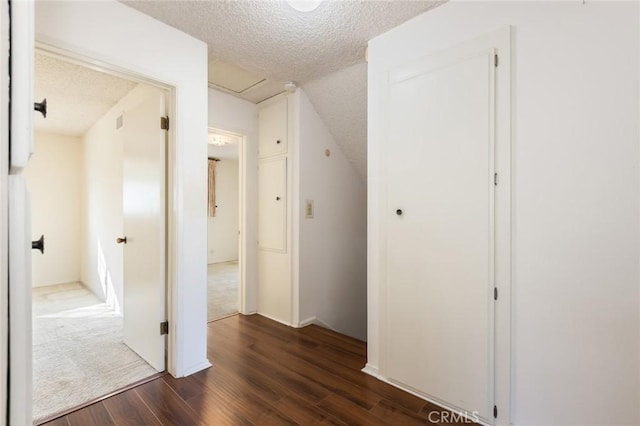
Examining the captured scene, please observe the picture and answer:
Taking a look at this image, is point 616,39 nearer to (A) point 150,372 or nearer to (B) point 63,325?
(A) point 150,372

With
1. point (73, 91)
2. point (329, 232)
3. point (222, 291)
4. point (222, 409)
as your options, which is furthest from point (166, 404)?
point (73, 91)

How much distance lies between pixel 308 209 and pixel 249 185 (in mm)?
793

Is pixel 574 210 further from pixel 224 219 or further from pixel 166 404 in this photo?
pixel 224 219

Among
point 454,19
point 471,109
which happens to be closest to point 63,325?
point 471,109

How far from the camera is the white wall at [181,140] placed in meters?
1.81

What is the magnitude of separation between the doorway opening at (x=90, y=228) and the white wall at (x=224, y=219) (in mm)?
2427

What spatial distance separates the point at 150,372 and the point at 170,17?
2508 mm

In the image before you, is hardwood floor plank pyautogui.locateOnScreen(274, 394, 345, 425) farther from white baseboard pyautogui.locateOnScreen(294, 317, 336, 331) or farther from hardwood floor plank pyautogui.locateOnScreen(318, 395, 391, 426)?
white baseboard pyautogui.locateOnScreen(294, 317, 336, 331)

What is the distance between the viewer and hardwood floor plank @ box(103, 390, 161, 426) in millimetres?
1611

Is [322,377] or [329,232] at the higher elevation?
[329,232]

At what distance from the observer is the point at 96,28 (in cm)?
170

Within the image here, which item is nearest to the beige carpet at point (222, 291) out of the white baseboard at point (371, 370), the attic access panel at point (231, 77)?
the white baseboard at point (371, 370)

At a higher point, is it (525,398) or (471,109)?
→ (471,109)

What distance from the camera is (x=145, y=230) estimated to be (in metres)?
2.26
